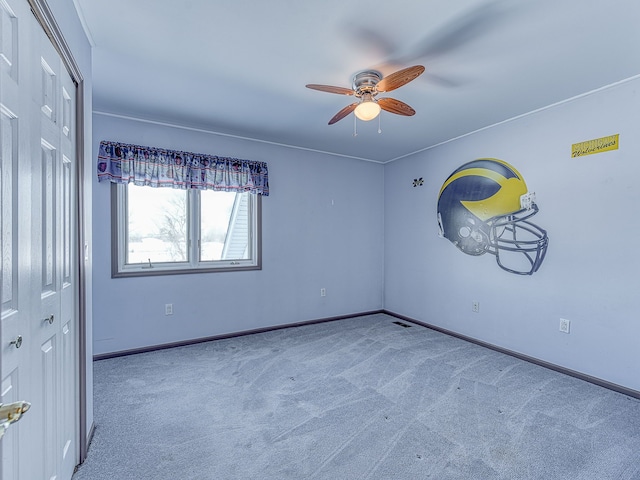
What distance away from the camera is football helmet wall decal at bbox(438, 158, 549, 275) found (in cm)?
311

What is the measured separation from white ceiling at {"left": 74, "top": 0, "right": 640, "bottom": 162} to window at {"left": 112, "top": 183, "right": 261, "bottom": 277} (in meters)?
0.88

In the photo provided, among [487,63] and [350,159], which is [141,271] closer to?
[350,159]

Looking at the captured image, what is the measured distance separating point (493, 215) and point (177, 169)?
3414 millimetres

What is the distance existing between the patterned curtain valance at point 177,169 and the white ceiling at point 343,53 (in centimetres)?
40

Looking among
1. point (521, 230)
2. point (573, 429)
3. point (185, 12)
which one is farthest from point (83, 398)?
point (521, 230)

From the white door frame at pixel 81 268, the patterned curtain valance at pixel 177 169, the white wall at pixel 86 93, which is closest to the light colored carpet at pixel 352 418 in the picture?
the white door frame at pixel 81 268

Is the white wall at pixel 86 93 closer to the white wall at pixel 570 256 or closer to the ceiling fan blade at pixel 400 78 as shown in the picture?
the ceiling fan blade at pixel 400 78

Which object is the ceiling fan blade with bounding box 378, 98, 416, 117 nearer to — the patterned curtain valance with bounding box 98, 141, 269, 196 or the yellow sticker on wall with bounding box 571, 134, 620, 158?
the yellow sticker on wall with bounding box 571, 134, 620, 158

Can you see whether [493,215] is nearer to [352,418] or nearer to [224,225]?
[352,418]

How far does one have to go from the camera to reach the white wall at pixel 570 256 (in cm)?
250

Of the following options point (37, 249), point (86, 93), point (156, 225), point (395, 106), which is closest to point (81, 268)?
point (37, 249)

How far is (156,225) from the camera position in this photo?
136 inches

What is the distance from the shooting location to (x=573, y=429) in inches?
80.2

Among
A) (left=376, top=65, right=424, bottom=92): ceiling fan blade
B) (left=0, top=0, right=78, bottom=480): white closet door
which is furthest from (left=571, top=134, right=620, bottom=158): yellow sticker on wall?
(left=0, top=0, right=78, bottom=480): white closet door
